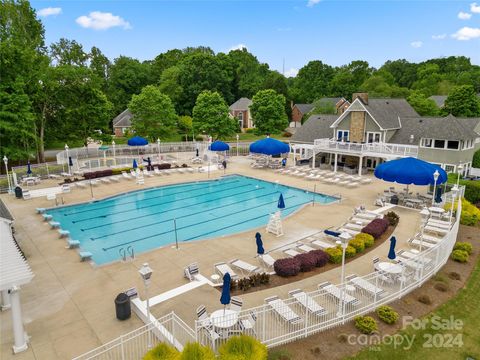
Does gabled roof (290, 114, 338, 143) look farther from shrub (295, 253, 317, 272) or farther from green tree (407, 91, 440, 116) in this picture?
shrub (295, 253, 317, 272)

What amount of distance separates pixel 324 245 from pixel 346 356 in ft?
22.9

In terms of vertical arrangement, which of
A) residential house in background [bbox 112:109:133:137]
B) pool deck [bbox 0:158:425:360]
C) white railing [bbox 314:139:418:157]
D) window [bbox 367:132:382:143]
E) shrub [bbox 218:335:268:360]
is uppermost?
residential house in background [bbox 112:109:133:137]

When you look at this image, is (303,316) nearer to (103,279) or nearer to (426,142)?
(103,279)

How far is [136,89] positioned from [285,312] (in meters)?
71.4

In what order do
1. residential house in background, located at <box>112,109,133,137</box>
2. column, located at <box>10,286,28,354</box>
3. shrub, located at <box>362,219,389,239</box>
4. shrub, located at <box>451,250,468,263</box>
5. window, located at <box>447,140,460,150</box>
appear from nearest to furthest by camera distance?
1. column, located at <box>10,286,28,354</box>
2. shrub, located at <box>451,250,468,263</box>
3. shrub, located at <box>362,219,389,239</box>
4. window, located at <box>447,140,460,150</box>
5. residential house in background, located at <box>112,109,133,137</box>

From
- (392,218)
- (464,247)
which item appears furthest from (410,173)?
(464,247)

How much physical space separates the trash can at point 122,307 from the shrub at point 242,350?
14.9 ft

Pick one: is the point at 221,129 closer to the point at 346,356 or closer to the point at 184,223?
the point at 184,223

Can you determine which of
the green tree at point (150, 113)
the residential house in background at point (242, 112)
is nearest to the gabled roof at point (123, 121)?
the green tree at point (150, 113)

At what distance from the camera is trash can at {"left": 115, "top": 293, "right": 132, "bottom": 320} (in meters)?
9.90

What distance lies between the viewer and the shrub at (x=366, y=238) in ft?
49.7

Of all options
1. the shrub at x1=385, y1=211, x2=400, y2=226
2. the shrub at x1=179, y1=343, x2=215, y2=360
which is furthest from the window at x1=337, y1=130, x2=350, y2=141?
the shrub at x1=179, y1=343, x2=215, y2=360

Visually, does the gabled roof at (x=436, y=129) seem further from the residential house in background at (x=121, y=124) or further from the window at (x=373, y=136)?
the residential house in background at (x=121, y=124)

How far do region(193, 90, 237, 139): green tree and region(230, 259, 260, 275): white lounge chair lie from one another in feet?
125
